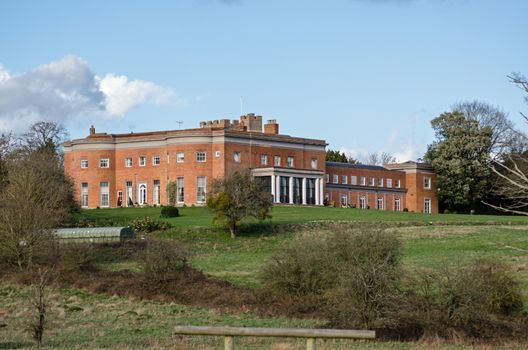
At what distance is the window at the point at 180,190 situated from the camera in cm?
8375

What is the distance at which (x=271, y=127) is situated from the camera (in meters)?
92.6

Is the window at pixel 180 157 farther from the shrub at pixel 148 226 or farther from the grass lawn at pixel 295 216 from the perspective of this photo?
the shrub at pixel 148 226

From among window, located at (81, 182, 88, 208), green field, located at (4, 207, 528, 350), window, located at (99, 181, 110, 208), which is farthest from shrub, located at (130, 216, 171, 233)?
window, located at (81, 182, 88, 208)

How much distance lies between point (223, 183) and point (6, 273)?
73.1 feet

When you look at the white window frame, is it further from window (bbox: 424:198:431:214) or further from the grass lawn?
window (bbox: 424:198:431:214)

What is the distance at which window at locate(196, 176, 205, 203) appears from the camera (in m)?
82.8

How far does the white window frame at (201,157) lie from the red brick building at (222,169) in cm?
8

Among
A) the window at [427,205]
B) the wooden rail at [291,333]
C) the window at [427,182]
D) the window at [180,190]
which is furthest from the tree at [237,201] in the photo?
the wooden rail at [291,333]

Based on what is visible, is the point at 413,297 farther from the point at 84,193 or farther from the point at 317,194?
the point at 84,193

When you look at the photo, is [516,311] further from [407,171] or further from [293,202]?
[407,171]

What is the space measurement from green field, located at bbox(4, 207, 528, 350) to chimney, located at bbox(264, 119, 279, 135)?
626 inches

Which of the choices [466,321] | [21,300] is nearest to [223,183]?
[21,300]

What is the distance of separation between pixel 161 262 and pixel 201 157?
47449mm

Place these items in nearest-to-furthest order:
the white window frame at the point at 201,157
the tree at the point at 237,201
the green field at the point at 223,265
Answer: the green field at the point at 223,265 < the tree at the point at 237,201 < the white window frame at the point at 201,157
